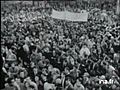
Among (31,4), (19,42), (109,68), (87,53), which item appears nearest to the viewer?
(109,68)

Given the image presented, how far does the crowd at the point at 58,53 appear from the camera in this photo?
2705mm

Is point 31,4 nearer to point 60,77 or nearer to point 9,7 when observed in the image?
point 9,7

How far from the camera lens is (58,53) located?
11.8 feet

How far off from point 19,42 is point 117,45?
1.58 meters

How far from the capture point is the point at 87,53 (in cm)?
357

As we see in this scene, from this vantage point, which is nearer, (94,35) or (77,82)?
(77,82)

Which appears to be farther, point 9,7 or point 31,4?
point 31,4

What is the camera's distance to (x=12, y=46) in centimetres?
360

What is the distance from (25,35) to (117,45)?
1.54 metres

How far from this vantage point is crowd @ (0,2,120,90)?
8.87 feet

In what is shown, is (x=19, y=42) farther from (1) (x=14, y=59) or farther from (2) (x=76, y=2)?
(2) (x=76, y=2)

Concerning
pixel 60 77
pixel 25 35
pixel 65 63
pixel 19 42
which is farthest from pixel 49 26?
pixel 60 77

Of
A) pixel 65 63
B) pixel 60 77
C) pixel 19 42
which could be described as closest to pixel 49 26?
pixel 19 42

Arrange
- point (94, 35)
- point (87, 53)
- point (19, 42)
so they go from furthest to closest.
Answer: point (94, 35) → point (19, 42) → point (87, 53)
